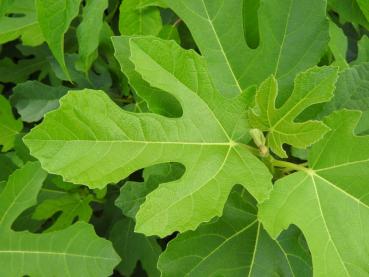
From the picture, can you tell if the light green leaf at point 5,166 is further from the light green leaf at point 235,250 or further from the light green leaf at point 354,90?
the light green leaf at point 354,90

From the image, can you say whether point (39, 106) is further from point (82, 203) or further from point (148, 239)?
point (148, 239)

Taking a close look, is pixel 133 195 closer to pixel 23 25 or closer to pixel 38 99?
pixel 38 99

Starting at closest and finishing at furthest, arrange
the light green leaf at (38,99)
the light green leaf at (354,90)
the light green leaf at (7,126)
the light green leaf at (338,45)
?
1. the light green leaf at (354,90)
2. the light green leaf at (338,45)
3. the light green leaf at (38,99)
4. the light green leaf at (7,126)

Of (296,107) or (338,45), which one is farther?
(338,45)

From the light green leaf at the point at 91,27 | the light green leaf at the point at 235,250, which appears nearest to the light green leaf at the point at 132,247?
the light green leaf at the point at 235,250

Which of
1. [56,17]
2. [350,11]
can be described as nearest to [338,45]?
[350,11]

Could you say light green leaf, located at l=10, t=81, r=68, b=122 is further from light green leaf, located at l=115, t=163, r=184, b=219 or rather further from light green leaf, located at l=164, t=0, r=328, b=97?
light green leaf, located at l=164, t=0, r=328, b=97
